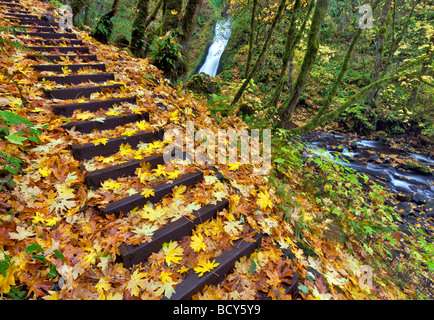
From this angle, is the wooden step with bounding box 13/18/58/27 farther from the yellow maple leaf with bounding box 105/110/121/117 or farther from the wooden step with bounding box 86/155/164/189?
the wooden step with bounding box 86/155/164/189

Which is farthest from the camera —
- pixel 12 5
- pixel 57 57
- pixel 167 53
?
pixel 12 5

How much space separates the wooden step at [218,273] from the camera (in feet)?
5.81

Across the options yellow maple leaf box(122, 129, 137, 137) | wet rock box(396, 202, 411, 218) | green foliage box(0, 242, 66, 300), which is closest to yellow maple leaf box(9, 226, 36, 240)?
green foliage box(0, 242, 66, 300)

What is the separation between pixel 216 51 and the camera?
21.4 metres

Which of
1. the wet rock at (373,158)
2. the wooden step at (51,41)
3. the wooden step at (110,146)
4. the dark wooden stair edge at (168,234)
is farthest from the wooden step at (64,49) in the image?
the wet rock at (373,158)

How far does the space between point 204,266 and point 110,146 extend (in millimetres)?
2038

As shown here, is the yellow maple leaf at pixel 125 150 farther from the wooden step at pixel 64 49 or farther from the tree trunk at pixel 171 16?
the tree trunk at pixel 171 16

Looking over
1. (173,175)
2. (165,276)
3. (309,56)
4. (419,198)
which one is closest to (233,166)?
(173,175)

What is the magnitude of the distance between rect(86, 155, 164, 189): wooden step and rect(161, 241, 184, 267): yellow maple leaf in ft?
3.59

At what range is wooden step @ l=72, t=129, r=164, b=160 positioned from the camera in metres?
2.51

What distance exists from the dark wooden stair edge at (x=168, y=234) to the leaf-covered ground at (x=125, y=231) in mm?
63

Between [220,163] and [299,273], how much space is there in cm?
190

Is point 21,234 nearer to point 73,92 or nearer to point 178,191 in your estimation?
point 178,191

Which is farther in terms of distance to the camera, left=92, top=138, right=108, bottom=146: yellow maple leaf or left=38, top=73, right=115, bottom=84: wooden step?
left=38, top=73, right=115, bottom=84: wooden step
